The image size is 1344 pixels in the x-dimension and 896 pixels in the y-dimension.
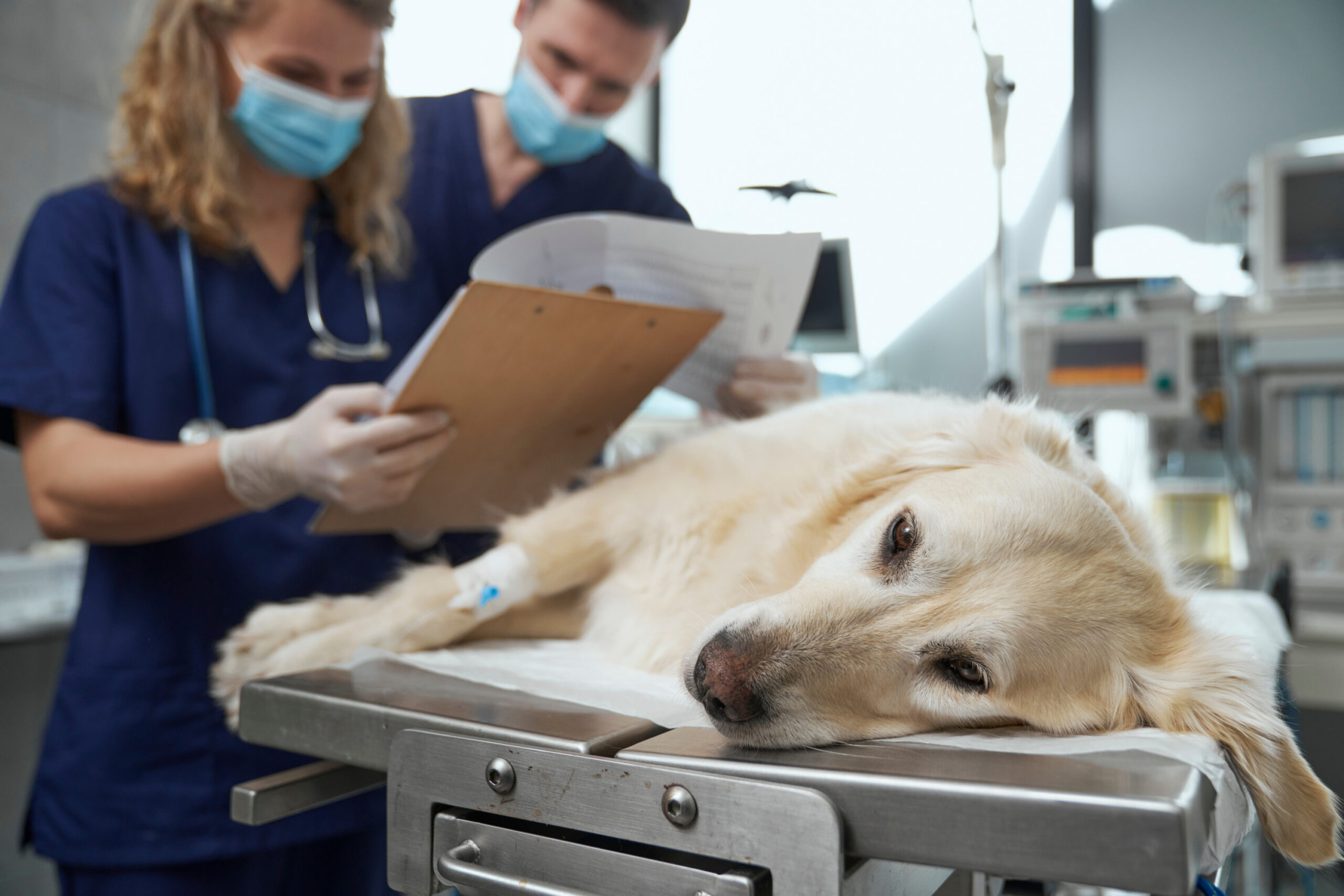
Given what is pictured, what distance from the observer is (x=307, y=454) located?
1099 millimetres

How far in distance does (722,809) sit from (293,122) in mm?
1307

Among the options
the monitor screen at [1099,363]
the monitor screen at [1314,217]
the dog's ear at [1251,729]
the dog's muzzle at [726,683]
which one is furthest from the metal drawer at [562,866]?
the monitor screen at [1314,217]

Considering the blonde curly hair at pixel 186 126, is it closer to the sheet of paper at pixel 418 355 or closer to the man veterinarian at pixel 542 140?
the man veterinarian at pixel 542 140

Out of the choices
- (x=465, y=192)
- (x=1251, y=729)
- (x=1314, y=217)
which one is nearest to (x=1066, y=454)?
(x=1251, y=729)

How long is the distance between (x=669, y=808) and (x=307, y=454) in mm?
744

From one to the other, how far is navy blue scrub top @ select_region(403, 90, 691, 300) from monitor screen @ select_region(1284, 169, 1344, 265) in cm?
201

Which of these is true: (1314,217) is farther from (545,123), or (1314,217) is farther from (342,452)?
(342,452)

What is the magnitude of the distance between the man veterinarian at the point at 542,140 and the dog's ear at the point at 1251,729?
813mm

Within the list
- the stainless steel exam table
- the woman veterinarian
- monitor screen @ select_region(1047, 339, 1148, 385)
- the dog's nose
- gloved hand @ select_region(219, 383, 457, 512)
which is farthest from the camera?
monitor screen @ select_region(1047, 339, 1148, 385)

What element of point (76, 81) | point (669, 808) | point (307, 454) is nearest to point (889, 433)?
point (669, 808)

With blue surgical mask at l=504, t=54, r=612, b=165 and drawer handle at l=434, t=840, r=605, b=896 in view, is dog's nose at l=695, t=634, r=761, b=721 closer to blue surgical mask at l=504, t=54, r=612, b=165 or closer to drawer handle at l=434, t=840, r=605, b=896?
drawer handle at l=434, t=840, r=605, b=896

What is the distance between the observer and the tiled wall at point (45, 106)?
8.03ft

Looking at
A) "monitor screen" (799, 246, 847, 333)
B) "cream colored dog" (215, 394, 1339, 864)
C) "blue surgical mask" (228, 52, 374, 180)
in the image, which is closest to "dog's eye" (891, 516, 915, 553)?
"cream colored dog" (215, 394, 1339, 864)

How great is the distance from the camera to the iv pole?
2178mm
